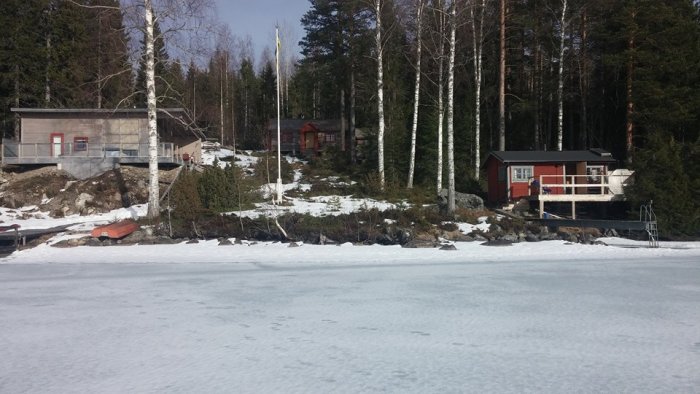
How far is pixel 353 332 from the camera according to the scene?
24.0ft

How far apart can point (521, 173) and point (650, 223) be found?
37.9ft

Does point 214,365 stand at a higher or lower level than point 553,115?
lower

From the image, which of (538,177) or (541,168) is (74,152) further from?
(541,168)

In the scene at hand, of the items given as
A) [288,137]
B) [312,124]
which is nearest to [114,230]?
[312,124]

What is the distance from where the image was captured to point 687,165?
77.6 feet

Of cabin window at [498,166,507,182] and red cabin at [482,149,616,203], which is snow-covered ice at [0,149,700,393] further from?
cabin window at [498,166,507,182]

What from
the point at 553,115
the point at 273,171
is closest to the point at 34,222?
the point at 273,171

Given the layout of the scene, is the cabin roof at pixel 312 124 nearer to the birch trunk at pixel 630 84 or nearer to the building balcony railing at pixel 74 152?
the building balcony railing at pixel 74 152

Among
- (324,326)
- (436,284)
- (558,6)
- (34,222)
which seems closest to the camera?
(324,326)

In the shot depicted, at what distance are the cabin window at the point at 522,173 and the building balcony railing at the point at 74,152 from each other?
21.7 meters

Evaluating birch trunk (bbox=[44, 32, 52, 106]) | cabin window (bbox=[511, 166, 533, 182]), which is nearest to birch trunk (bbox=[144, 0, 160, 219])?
cabin window (bbox=[511, 166, 533, 182])

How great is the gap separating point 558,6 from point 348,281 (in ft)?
99.5

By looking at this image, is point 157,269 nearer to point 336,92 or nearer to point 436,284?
point 436,284

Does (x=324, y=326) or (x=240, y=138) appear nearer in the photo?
(x=324, y=326)
